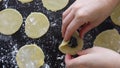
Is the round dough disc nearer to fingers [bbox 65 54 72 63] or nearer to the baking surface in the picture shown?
the baking surface

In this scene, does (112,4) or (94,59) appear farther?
(112,4)

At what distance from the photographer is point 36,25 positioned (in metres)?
1.21

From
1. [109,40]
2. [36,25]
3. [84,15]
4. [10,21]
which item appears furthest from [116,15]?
[10,21]

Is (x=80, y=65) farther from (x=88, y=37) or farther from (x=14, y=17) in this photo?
(x=14, y=17)

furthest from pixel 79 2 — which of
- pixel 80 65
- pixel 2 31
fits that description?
pixel 2 31

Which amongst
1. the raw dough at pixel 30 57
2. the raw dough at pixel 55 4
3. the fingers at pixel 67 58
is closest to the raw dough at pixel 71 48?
the fingers at pixel 67 58

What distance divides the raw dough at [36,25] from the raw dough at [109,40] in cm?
24

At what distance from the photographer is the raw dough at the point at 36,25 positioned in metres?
1.20

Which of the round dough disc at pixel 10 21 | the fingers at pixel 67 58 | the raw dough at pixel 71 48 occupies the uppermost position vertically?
the round dough disc at pixel 10 21

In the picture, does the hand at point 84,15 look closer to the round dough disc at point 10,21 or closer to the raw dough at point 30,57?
the raw dough at point 30,57

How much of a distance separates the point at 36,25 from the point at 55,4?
0.14m

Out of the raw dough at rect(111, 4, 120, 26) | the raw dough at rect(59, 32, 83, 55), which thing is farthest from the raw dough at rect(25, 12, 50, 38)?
the raw dough at rect(111, 4, 120, 26)

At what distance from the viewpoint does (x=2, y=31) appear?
1.21 meters

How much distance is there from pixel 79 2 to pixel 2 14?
402mm
